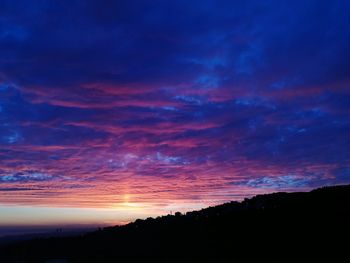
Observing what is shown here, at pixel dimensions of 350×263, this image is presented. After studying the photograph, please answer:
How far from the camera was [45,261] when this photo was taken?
44688 millimetres

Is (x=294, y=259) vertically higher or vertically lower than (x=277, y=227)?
lower

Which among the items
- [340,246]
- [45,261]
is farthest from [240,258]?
[45,261]

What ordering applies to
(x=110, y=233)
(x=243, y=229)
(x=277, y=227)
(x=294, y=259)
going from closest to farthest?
1. (x=294, y=259)
2. (x=277, y=227)
3. (x=243, y=229)
4. (x=110, y=233)

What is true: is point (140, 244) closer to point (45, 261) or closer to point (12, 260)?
point (45, 261)

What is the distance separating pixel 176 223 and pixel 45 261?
1509 centimetres

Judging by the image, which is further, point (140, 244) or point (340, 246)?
point (140, 244)

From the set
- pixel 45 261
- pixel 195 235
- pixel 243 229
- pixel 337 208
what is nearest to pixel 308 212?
pixel 337 208

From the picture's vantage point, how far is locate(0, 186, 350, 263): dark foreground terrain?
1174 inches

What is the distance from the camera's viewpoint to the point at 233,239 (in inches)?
1447

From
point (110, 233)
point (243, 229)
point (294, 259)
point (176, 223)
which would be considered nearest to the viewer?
point (294, 259)

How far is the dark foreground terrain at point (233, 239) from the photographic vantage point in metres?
29.8

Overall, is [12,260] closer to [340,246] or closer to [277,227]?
[277,227]

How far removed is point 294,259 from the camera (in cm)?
2772

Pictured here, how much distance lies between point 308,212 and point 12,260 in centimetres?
3460
